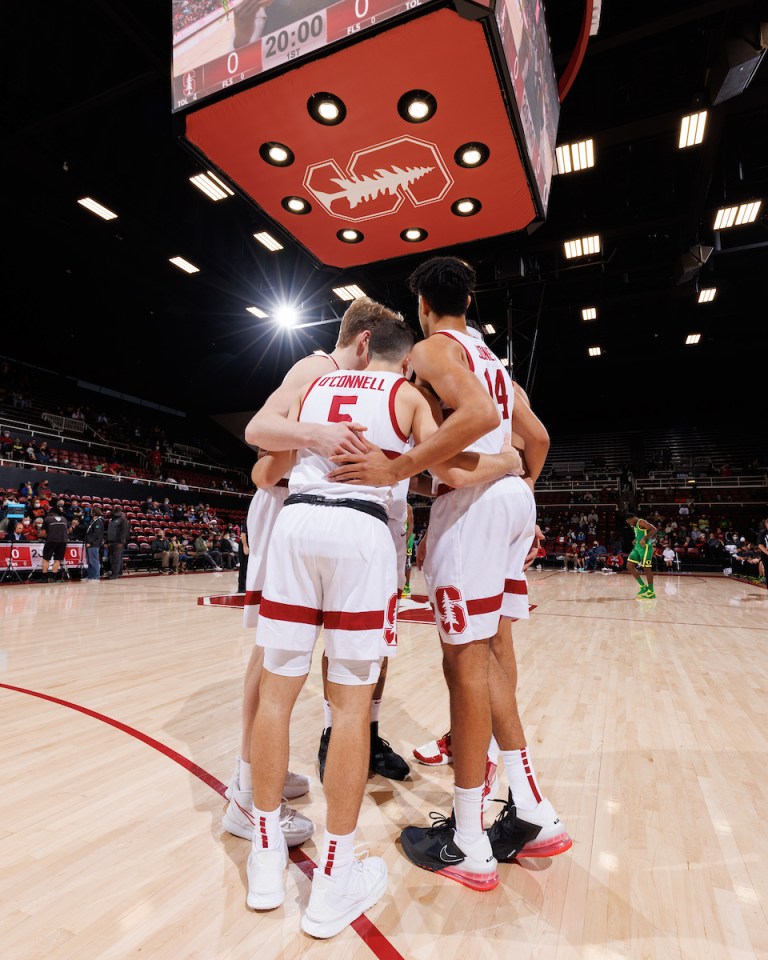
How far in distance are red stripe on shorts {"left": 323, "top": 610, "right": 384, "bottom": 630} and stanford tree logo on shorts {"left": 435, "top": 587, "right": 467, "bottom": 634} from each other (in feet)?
0.98

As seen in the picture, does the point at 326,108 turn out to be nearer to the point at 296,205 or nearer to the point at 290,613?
the point at 296,205

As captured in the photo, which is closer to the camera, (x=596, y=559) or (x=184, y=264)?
(x=184, y=264)

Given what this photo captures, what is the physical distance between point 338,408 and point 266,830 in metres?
1.17

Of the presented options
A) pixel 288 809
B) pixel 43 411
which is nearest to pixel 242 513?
pixel 43 411

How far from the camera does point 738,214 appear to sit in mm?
8312

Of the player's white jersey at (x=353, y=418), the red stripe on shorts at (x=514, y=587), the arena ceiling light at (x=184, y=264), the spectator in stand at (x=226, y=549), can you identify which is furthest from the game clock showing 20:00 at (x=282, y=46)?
the spectator in stand at (x=226, y=549)

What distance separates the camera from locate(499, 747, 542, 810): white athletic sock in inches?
66.4

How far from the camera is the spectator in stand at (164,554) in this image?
13.4 metres

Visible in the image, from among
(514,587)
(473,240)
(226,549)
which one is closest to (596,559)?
(226,549)

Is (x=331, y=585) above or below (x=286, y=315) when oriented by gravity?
below

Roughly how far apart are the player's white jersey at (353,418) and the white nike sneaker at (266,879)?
3.17ft

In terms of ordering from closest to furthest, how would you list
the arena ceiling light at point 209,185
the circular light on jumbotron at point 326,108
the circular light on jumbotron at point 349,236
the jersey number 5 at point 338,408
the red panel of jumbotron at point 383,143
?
the jersey number 5 at point 338,408, the red panel of jumbotron at point 383,143, the circular light on jumbotron at point 326,108, the circular light on jumbotron at point 349,236, the arena ceiling light at point 209,185

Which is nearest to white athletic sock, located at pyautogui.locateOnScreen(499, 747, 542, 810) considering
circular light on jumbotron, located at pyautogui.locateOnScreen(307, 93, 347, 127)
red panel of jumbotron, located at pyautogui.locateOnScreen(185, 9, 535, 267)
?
red panel of jumbotron, located at pyautogui.locateOnScreen(185, 9, 535, 267)

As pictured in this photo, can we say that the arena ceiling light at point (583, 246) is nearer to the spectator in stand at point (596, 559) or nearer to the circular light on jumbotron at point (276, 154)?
the circular light on jumbotron at point (276, 154)
